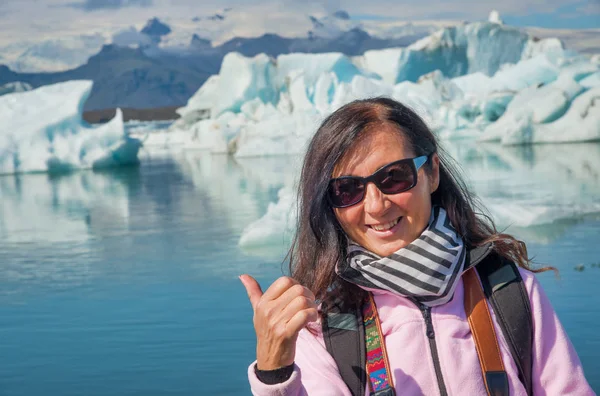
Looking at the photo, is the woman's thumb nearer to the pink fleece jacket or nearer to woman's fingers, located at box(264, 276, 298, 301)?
woman's fingers, located at box(264, 276, 298, 301)

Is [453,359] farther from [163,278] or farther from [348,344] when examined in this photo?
Answer: [163,278]

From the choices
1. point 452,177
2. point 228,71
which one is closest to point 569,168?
point 452,177

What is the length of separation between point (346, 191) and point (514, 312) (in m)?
0.28

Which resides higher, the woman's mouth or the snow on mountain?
the woman's mouth

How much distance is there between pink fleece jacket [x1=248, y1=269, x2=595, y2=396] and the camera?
1.05 metres

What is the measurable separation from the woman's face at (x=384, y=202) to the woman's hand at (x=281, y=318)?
223mm

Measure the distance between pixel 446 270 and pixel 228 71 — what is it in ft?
77.5

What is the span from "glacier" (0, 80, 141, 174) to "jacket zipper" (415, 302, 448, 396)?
52.0 feet

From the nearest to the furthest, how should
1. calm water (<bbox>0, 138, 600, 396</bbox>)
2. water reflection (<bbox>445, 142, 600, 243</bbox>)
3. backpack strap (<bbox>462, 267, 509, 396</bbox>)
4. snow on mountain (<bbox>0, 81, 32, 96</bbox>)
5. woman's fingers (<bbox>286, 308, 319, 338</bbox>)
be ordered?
1. woman's fingers (<bbox>286, 308, 319, 338</bbox>)
2. backpack strap (<bbox>462, 267, 509, 396</bbox>)
3. calm water (<bbox>0, 138, 600, 396</bbox>)
4. water reflection (<bbox>445, 142, 600, 243</bbox>)
5. snow on mountain (<bbox>0, 81, 32, 96</bbox>)

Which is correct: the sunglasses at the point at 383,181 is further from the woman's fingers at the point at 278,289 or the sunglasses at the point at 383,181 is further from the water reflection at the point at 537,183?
the water reflection at the point at 537,183

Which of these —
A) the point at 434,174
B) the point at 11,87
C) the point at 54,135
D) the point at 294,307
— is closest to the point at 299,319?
the point at 294,307

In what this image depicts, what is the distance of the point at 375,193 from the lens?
3.62 feet

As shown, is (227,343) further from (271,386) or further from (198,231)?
(198,231)

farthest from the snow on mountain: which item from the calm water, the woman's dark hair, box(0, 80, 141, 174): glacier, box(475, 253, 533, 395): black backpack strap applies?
box(475, 253, 533, 395): black backpack strap
